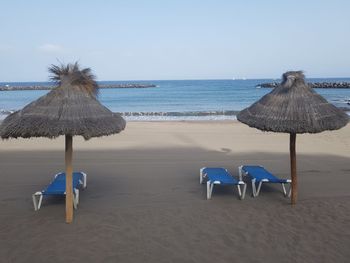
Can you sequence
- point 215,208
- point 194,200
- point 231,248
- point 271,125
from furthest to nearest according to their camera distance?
point 194,200, point 215,208, point 271,125, point 231,248

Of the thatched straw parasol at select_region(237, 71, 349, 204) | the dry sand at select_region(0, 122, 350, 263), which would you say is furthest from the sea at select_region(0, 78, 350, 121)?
the thatched straw parasol at select_region(237, 71, 349, 204)

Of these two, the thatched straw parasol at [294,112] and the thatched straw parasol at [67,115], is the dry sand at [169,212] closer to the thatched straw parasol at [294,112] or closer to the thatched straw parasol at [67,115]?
the thatched straw parasol at [67,115]

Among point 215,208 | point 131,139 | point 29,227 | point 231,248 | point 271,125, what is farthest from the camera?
point 131,139

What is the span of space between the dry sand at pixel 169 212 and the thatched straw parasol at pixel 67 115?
0.73 metres

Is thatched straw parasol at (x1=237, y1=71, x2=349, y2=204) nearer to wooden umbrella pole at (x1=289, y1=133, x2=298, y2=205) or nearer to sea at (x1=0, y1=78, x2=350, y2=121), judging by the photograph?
wooden umbrella pole at (x1=289, y1=133, x2=298, y2=205)

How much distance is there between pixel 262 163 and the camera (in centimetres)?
902

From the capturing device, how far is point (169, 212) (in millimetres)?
5539

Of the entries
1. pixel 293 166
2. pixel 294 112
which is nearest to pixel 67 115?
pixel 294 112

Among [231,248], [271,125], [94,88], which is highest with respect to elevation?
[94,88]

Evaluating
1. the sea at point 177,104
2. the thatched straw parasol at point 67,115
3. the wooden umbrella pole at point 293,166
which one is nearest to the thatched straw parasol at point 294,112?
the wooden umbrella pole at point 293,166

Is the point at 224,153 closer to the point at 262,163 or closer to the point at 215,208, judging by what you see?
the point at 262,163

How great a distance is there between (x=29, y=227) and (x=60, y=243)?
748 mm

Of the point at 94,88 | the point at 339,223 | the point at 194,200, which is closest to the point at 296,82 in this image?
the point at 339,223

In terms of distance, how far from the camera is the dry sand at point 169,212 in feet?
Result: 13.9
